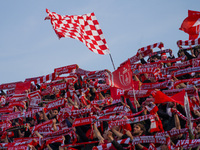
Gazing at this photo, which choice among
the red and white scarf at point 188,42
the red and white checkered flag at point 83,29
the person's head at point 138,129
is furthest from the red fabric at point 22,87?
the person's head at point 138,129

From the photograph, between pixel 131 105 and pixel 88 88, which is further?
pixel 88 88

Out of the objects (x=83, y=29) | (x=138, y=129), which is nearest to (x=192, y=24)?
(x=83, y=29)

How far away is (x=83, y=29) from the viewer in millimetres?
19219

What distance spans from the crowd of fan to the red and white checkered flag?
1446mm

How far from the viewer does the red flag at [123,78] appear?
14.1 m

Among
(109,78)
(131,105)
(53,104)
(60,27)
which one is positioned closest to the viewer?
(131,105)

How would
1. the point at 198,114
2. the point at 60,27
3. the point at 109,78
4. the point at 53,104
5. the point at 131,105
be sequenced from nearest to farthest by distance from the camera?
the point at 198,114
the point at 131,105
the point at 109,78
the point at 53,104
the point at 60,27

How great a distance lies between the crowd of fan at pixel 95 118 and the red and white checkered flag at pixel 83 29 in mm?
1446

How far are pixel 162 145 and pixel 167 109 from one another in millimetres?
2083

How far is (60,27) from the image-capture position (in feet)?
64.1

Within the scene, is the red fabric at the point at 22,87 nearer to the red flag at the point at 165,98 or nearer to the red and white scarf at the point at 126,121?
the red and white scarf at the point at 126,121

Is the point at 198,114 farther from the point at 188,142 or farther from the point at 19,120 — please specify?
the point at 19,120

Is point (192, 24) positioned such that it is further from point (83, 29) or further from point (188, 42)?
point (83, 29)

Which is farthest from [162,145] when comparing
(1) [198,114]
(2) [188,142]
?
(1) [198,114]
